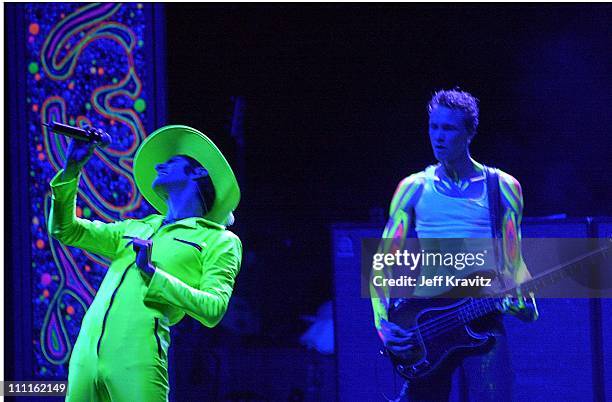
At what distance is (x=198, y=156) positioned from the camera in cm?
371

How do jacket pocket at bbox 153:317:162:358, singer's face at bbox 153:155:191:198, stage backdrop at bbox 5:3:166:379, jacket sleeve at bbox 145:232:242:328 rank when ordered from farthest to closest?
stage backdrop at bbox 5:3:166:379 < singer's face at bbox 153:155:191:198 < jacket pocket at bbox 153:317:162:358 < jacket sleeve at bbox 145:232:242:328

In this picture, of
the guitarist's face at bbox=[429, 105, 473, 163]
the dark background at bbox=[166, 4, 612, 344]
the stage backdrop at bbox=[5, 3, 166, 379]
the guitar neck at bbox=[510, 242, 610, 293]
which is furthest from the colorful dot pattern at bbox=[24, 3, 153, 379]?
the guitar neck at bbox=[510, 242, 610, 293]

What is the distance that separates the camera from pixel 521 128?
4.02 m

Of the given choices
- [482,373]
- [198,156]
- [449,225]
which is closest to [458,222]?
[449,225]

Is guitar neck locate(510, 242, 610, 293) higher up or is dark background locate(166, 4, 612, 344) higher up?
dark background locate(166, 4, 612, 344)

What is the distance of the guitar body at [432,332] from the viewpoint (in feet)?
13.0

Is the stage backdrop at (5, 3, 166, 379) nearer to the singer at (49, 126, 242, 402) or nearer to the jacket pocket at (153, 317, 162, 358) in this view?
the singer at (49, 126, 242, 402)

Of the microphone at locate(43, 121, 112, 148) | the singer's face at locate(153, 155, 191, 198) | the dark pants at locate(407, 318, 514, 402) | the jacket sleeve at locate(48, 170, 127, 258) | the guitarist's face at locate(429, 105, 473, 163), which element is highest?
the guitarist's face at locate(429, 105, 473, 163)

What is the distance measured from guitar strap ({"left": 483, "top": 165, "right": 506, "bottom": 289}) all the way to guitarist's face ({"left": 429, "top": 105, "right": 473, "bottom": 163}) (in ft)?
0.45

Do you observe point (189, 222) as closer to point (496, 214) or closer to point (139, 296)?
point (139, 296)

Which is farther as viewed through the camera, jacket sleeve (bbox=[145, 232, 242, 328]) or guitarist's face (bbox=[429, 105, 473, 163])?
guitarist's face (bbox=[429, 105, 473, 163])

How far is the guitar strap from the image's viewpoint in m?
3.95

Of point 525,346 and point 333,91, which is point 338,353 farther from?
point 333,91

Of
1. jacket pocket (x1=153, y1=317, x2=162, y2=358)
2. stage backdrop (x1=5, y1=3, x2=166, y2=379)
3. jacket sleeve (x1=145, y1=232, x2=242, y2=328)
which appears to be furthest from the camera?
stage backdrop (x1=5, y1=3, x2=166, y2=379)
